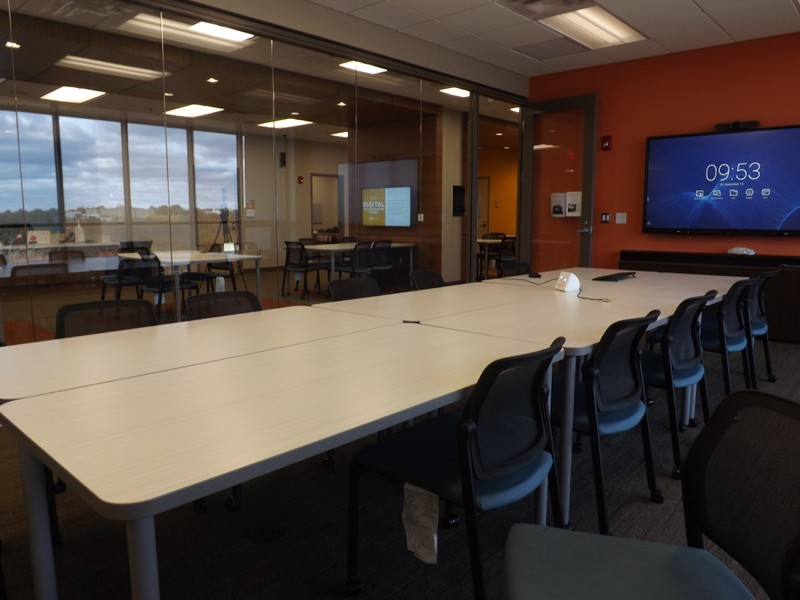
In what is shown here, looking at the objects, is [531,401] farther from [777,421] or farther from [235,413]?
[235,413]

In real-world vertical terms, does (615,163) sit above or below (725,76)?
below

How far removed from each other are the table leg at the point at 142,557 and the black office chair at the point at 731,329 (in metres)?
3.41

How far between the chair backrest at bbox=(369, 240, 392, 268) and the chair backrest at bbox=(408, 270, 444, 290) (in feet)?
7.89

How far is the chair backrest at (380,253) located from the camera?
6.76 meters

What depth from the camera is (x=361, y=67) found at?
5.87 metres

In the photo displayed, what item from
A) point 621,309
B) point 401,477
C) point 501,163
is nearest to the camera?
point 401,477

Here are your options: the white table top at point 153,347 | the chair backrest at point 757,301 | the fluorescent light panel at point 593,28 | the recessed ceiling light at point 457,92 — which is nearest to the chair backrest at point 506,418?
the white table top at point 153,347

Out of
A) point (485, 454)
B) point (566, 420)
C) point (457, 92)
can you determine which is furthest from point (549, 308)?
point (457, 92)

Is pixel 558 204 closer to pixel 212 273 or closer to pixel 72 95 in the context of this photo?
pixel 212 273

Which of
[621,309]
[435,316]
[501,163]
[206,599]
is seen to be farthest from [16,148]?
[501,163]

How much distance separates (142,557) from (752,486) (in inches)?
48.7

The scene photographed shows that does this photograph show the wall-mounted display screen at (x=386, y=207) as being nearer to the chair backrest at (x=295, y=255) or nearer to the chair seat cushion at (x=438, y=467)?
the chair backrest at (x=295, y=255)

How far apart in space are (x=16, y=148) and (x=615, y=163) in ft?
20.5

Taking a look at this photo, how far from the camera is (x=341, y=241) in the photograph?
249 inches
